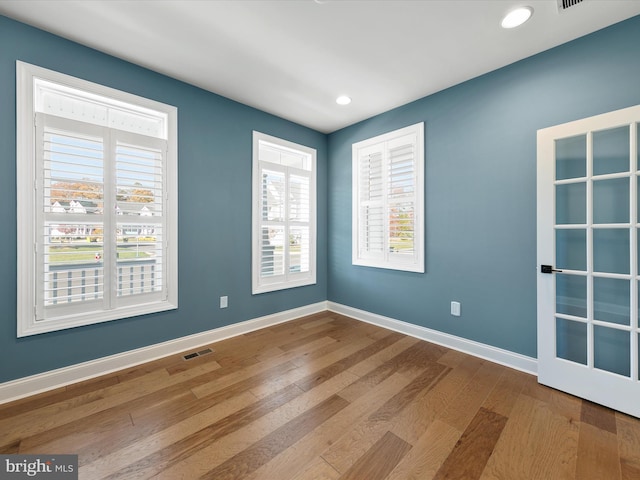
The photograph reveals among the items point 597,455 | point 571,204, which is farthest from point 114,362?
point 571,204

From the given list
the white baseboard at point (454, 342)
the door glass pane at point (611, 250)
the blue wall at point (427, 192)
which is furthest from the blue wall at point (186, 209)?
the door glass pane at point (611, 250)

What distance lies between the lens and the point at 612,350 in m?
1.95

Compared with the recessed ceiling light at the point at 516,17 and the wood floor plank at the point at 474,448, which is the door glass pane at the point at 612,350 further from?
the recessed ceiling light at the point at 516,17

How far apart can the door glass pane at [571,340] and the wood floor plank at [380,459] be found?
1568mm

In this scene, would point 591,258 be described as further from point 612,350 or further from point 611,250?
point 612,350

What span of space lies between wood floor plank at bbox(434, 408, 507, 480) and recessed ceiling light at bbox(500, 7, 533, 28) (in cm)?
276

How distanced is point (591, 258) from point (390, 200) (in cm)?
188

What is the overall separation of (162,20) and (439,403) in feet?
11.2

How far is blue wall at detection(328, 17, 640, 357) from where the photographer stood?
2.05 meters

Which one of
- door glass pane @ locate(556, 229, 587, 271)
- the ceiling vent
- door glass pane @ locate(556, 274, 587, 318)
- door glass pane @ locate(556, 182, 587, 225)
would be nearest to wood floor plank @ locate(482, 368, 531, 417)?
door glass pane @ locate(556, 274, 587, 318)

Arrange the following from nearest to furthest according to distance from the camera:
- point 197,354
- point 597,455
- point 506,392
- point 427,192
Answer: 1. point 597,455
2. point 506,392
3. point 197,354
4. point 427,192

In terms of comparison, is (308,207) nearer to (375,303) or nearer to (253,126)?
(253,126)

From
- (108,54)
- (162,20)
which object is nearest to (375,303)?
(162,20)

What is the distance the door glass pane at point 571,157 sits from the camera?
205cm
